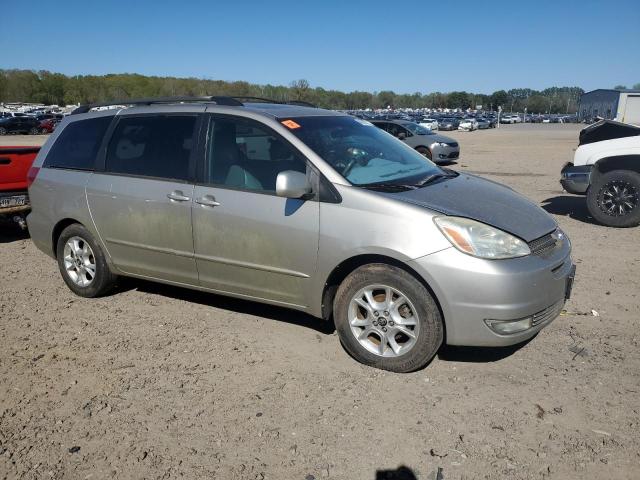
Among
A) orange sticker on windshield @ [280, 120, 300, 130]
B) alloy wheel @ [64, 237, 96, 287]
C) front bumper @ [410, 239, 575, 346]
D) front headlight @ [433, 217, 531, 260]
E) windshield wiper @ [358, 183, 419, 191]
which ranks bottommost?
alloy wheel @ [64, 237, 96, 287]

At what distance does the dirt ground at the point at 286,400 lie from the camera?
2.85 metres

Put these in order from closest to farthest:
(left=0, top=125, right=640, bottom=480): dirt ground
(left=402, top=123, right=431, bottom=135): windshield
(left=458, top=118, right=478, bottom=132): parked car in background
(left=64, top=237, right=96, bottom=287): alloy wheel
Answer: (left=0, top=125, right=640, bottom=480): dirt ground, (left=64, top=237, right=96, bottom=287): alloy wheel, (left=402, top=123, right=431, bottom=135): windshield, (left=458, top=118, right=478, bottom=132): parked car in background

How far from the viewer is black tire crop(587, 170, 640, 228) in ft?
26.4

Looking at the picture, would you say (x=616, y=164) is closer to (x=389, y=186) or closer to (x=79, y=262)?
(x=389, y=186)

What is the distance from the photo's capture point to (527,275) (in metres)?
3.41

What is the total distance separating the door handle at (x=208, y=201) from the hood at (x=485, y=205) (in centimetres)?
135

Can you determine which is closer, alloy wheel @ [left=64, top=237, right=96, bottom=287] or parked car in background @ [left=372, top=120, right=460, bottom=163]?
alloy wheel @ [left=64, top=237, right=96, bottom=287]

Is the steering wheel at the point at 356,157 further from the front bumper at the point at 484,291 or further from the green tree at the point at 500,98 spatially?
the green tree at the point at 500,98

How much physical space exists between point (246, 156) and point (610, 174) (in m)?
6.35

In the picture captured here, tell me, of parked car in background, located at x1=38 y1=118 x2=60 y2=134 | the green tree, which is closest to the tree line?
the green tree

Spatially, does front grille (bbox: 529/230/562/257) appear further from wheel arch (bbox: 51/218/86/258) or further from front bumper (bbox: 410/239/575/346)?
wheel arch (bbox: 51/218/86/258)

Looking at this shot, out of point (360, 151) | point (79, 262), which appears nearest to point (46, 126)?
point (79, 262)

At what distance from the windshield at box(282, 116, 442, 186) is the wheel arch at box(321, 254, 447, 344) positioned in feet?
1.85

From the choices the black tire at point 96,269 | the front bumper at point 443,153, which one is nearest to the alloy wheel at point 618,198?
the black tire at point 96,269
